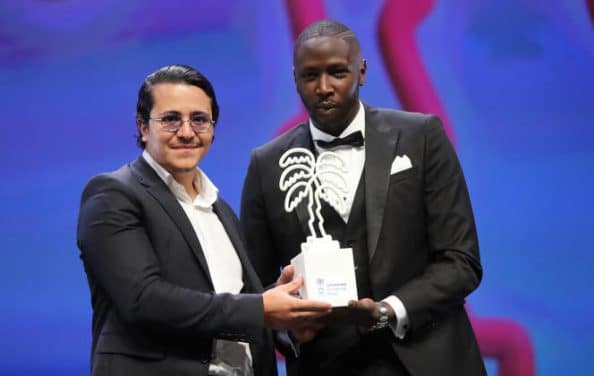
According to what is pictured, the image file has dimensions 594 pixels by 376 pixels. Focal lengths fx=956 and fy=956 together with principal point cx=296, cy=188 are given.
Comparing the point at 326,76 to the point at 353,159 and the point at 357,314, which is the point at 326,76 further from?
the point at 357,314

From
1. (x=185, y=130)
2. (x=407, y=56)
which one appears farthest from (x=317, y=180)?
(x=407, y=56)

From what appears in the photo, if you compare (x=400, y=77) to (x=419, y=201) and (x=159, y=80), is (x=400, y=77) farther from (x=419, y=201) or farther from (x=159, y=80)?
(x=159, y=80)

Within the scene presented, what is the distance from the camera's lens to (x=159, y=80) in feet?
8.32

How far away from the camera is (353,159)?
2775 mm

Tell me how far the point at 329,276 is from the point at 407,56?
1950 millimetres

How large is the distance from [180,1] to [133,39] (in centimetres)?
27

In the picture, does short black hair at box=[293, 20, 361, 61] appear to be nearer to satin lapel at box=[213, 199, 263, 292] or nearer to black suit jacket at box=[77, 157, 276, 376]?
satin lapel at box=[213, 199, 263, 292]

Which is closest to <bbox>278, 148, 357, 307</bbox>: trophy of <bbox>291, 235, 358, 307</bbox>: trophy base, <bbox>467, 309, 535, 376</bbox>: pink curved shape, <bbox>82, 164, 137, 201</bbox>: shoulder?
<bbox>291, 235, 358, 307</bbox>: trophy base

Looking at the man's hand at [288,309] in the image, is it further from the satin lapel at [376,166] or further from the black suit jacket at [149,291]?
the satin lapel at [376,166]

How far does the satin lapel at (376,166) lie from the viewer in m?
2.64

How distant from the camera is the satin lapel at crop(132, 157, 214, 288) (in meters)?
2.41

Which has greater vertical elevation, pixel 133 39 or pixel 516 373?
pixel 133 39

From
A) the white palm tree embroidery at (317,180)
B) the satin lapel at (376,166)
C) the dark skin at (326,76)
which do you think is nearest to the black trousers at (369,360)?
the dark skin at (326,76)

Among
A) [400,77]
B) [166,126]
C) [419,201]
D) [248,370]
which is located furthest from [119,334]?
[400,77]
